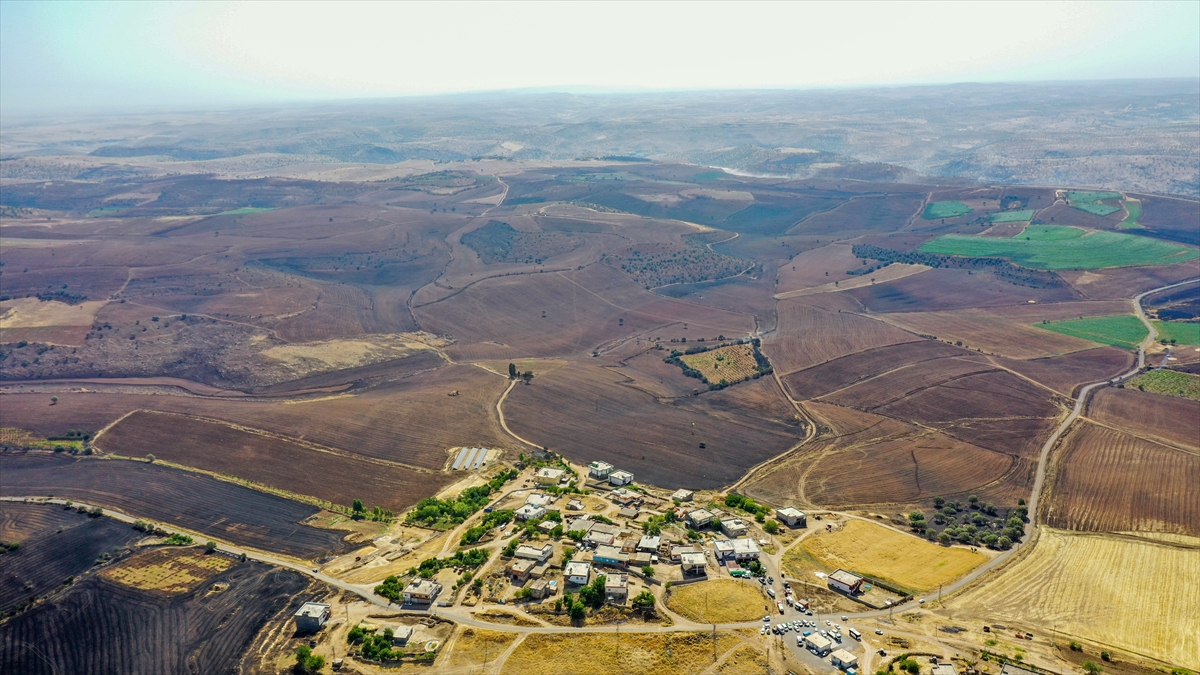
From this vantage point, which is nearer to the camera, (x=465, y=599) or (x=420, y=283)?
(x=465, y=599)

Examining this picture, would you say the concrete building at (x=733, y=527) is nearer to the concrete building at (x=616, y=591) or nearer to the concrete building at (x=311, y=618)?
the concrete building at (x=616, y=591)

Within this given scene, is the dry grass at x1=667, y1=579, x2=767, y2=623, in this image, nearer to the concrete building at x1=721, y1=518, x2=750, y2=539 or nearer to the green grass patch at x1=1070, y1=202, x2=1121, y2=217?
the concrete building at x1=721, y1=518, x2=750, y2=539

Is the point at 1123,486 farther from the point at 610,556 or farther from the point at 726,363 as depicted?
the point at 610,556

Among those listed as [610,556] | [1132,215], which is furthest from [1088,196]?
[610,556]

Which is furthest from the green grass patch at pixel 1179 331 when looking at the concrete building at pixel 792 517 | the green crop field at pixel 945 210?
the concrete building at pixel 792 517

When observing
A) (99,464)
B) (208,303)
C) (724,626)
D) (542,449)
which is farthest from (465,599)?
(208,303)

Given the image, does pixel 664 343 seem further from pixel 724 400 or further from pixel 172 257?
pixel 172 257
